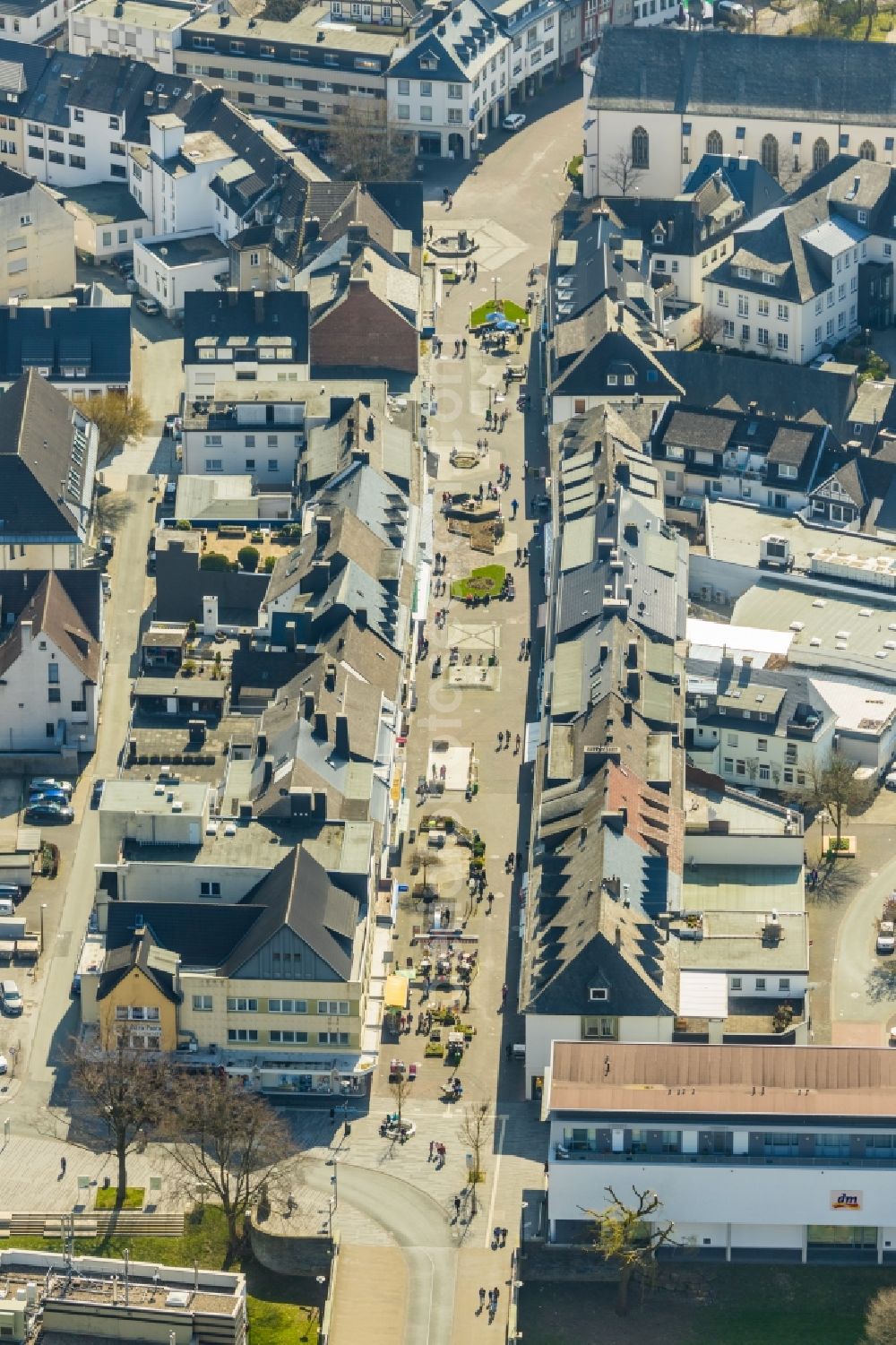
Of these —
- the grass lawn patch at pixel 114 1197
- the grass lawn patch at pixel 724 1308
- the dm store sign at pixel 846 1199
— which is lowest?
the grass lawn patch at pixel 724 1308

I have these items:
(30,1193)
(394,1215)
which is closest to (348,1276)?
(394,1215)

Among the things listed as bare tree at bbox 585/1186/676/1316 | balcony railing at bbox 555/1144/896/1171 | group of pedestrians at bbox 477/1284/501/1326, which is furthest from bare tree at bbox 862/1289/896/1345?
→ group of pedestrians at bbox 477/1284/501/1326

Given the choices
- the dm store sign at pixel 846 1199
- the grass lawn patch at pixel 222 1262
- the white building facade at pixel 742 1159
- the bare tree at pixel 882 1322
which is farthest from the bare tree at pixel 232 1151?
the bare tree at pixel 882 1322

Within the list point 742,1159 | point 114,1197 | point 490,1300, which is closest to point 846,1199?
point 742,1159

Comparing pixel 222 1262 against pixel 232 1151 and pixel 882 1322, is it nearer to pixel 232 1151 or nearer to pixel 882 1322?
pixel 232 1151

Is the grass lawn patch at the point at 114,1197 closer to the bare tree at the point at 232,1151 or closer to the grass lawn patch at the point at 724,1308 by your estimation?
the bare tree at the point at 232,1151

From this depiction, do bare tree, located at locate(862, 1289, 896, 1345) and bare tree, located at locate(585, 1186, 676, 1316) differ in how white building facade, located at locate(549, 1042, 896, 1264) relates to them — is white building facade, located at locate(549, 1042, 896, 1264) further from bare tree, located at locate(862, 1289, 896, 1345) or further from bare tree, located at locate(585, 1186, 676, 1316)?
bare tree, located at locate(862, 1289, 896, 1345)

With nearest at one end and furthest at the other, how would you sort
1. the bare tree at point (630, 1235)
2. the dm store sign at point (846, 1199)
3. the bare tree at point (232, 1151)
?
the bare tree at point (630, 1235) → the dm store sign at point (846, 1199) → the bare tree at point (232, 1151)
